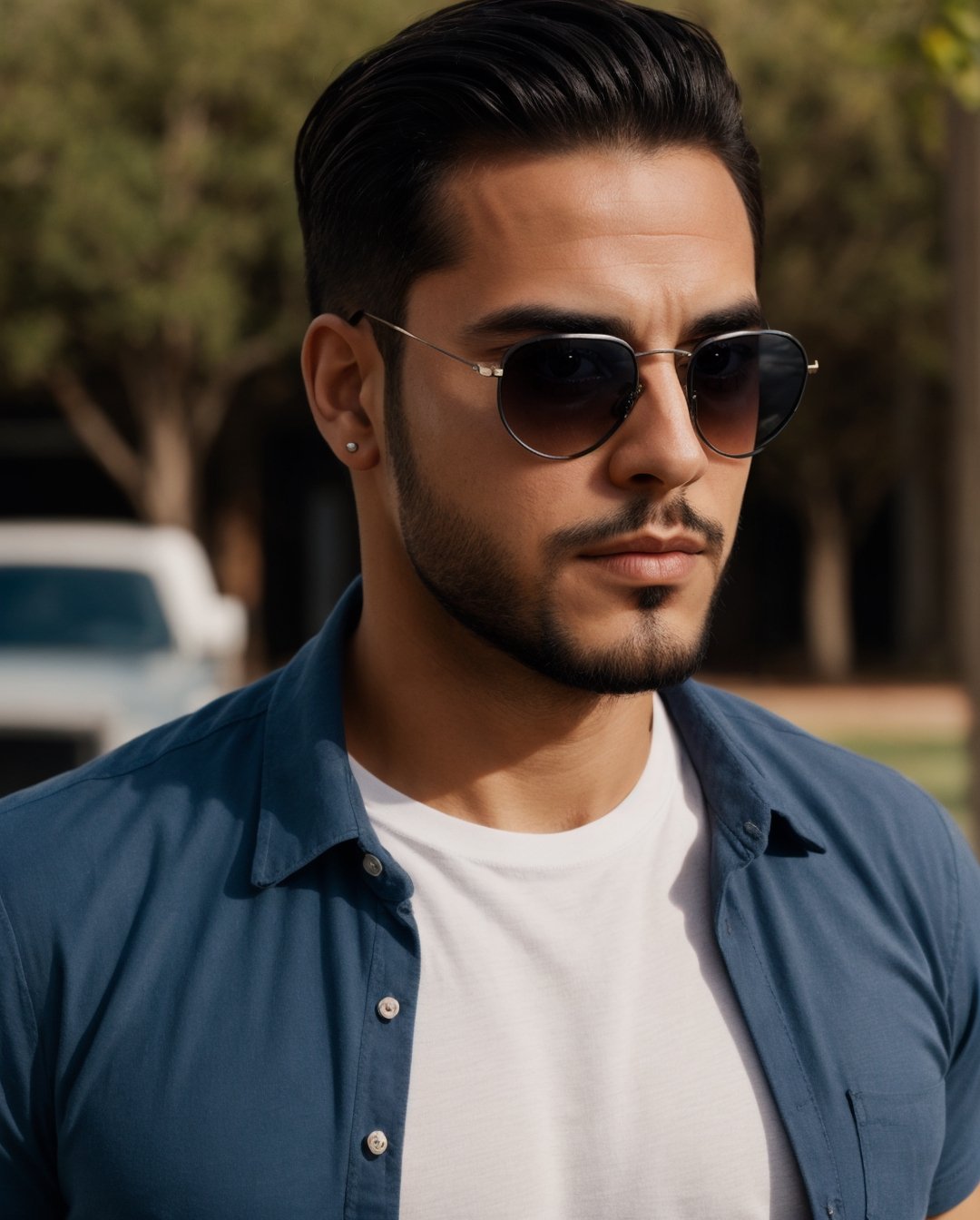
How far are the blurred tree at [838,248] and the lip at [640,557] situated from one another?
18425mm

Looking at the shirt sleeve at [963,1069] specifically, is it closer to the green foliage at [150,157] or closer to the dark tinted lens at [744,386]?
the dark tinted lens at [744,386]

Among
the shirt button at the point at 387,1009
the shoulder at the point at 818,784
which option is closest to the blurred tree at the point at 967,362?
the shoulder at the point at 818,784

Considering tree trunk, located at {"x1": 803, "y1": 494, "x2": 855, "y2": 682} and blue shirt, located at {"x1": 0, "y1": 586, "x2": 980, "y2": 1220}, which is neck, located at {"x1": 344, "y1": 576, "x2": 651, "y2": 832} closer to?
blue shirt, located at {"x1": 0, "y1": 586, "x2": 980, "y2": 1220}

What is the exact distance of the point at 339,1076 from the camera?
191 cm

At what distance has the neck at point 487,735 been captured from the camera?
2.21 m

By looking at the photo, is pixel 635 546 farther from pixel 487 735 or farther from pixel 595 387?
pixel 487 735

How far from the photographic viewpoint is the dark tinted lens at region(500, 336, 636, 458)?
209cm

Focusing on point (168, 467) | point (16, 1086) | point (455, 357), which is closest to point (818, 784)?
point (455, 357)

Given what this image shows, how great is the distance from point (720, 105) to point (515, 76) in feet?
0.98

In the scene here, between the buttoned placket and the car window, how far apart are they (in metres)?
6.83

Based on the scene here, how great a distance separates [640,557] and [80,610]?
7146 millimetres

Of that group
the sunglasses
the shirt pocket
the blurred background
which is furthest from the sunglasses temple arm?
the blurred background

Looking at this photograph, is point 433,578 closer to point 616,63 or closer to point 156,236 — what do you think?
point 616,63

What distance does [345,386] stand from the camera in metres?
2.39
